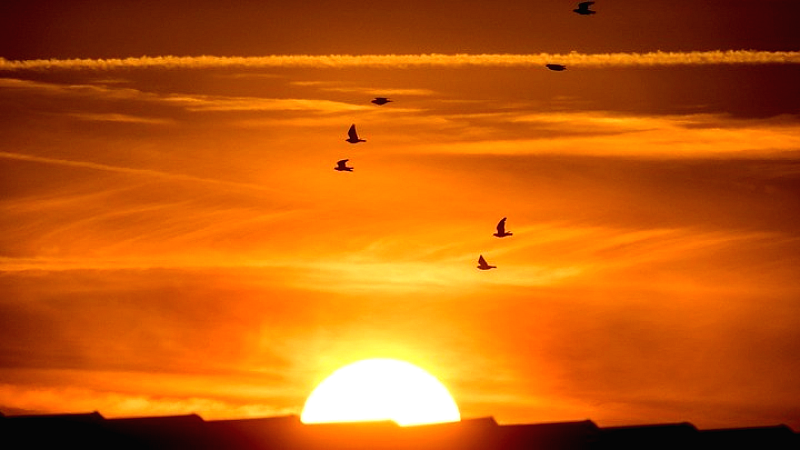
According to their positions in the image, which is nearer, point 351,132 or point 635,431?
point 635,431

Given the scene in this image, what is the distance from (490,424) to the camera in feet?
243

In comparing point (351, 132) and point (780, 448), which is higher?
point (351, 132)

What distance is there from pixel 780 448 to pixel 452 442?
10.4 m

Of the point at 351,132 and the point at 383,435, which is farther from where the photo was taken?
the point at 351,132

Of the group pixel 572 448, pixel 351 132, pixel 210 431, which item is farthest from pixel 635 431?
pixel 351 132

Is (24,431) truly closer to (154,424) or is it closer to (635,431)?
(154,424)

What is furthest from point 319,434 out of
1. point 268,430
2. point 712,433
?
point 712,433

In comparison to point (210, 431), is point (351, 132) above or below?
above

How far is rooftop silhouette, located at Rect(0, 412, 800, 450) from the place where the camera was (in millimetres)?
72625

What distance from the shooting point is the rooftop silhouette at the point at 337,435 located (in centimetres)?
7262

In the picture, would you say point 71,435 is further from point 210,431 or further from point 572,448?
point 572,448

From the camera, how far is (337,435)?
72688mm

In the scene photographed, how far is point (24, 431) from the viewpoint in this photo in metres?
73.4

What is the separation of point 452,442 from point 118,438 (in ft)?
33.6
